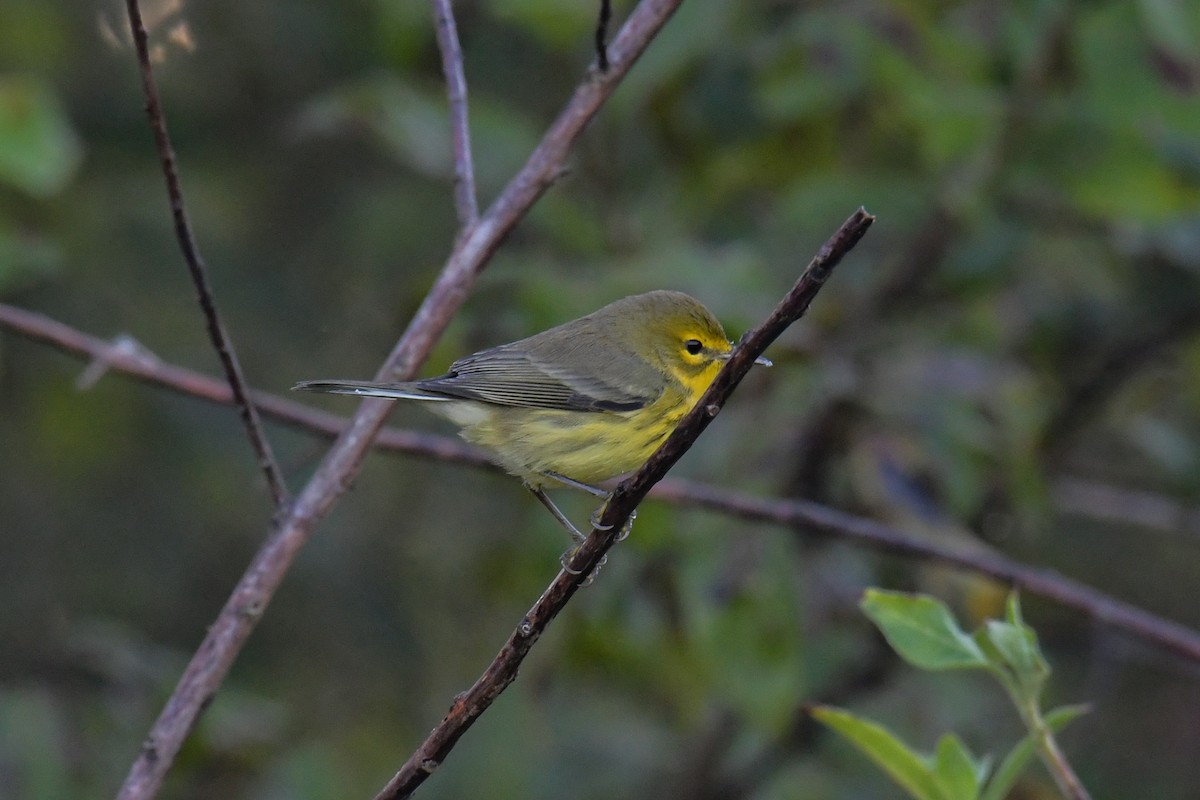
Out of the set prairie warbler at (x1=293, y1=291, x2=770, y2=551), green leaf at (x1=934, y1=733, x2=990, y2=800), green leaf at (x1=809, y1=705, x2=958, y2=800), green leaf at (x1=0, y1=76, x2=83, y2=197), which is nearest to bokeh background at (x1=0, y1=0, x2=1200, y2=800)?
green leaf at (x1=0, y1=76, x2=83, y2=197)

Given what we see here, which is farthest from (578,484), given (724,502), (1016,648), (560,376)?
(1016,648)

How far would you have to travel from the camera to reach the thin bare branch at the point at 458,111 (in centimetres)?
284

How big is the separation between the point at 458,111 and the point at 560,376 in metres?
0.87

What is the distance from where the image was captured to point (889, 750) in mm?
2066

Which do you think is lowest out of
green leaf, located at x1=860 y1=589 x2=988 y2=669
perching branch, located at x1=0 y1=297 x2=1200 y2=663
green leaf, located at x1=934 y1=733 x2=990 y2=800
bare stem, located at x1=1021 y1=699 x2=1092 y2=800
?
bare stem, located at x1=1021 y1=699 x2=1092 y2=800

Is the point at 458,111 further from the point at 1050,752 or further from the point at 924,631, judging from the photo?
the point at 1050,752

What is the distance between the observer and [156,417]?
564 centimetres

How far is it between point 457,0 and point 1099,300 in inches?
99.2

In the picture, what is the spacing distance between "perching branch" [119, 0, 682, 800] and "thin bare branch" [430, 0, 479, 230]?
72 millimetres

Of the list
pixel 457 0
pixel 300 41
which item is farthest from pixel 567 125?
pixel 300 41

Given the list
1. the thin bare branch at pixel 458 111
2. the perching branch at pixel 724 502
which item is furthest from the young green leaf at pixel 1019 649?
the thin bare branch at pixel 458 111

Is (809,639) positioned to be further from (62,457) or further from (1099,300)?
(62,457)

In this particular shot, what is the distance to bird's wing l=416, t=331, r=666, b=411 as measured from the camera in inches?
133

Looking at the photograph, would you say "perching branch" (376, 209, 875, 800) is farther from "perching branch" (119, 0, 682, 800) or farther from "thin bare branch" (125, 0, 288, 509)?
"thin bare branch" (125, 0, 288, 509)
